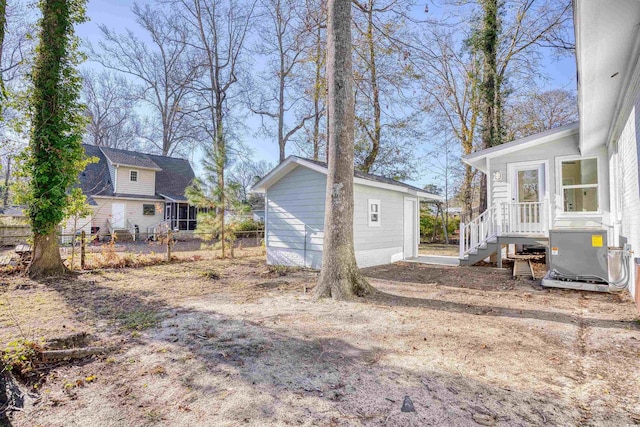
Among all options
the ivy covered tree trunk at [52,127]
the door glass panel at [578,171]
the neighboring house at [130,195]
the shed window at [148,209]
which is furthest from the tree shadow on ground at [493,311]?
the shed window at [148,209]

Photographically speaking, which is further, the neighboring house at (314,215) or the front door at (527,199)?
the neighboring house at (314,215)

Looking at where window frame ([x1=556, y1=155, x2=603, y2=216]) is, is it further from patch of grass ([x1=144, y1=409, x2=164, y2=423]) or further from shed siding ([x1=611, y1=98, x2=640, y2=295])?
patch of grass ([x1=144, y1=409, x2=164, y2=423])

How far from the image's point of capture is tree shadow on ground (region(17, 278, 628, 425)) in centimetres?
223

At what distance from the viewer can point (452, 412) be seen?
2242 mm

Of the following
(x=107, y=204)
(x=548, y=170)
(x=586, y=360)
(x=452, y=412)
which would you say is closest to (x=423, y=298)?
(x=586, y=360)

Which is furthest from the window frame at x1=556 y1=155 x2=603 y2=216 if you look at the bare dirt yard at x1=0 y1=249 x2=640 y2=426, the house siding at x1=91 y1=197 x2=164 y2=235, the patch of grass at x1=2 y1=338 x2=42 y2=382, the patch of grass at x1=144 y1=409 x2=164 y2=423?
the house siding at x1=91 y1=197 x2=164 y2=235

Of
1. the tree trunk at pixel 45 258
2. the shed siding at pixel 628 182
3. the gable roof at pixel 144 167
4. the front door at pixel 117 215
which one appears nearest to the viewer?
the shed siding at pixel 628 182

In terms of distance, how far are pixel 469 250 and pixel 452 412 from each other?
307 inches

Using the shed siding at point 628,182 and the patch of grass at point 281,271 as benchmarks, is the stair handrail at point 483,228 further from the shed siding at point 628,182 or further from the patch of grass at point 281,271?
the patch of grass at point 281,271

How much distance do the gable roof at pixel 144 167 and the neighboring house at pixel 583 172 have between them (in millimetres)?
15041

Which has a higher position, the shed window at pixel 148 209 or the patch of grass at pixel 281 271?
the shed window at pixel 148 209

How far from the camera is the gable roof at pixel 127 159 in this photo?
62.5 ft

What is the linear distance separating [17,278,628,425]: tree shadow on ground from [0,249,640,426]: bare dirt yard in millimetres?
13

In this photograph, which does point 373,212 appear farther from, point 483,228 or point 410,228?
point 483,228
